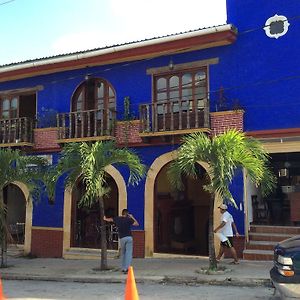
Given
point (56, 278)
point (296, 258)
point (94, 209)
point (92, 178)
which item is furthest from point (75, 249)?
point (296, 258)

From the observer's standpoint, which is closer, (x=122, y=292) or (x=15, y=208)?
(x=122, y=292)

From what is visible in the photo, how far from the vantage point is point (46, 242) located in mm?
15617

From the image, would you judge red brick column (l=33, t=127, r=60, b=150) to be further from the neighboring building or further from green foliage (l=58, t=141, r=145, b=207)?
green foliage (l=58, t=141, r=145, b=207)

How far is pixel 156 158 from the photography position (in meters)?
14.1

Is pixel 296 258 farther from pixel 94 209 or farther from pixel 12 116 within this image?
pixel 12 116

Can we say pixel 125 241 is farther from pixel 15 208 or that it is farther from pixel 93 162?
pixel 15 208

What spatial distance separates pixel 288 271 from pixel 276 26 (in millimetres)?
8498

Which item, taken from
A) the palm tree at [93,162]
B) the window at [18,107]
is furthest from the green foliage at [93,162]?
the window at [18,107]

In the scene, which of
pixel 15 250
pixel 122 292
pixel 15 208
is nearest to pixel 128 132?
pixel 15 250

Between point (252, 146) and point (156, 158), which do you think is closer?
point (252, 146)

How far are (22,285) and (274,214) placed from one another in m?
8.19

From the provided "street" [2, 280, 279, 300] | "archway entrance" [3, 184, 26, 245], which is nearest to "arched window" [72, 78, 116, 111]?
"archway entrance" [3, 184, 26, 245]

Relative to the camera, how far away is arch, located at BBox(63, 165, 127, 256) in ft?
47.5

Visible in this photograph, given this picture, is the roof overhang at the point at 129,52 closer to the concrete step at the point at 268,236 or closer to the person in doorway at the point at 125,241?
the person in doorway at the point at 125,241
